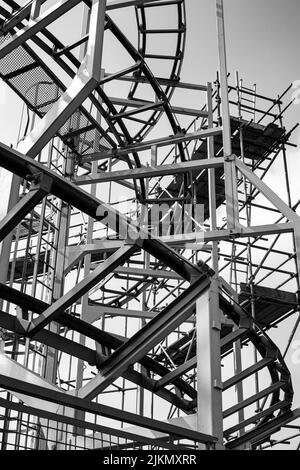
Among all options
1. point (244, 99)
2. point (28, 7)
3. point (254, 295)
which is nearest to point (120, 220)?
point (28, 7)

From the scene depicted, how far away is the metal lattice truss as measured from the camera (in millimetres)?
5137

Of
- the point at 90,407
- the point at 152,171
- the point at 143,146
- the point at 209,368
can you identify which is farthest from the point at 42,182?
the point at 143,146

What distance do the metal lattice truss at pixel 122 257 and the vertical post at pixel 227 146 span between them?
0.02m

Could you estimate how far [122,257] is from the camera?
5.12 m

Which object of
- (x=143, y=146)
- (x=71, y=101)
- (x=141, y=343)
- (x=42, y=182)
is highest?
(x=143, y=146)

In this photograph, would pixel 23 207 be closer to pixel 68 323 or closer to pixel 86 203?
pixel 86 203

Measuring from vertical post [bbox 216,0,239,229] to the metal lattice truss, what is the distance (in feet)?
0.06

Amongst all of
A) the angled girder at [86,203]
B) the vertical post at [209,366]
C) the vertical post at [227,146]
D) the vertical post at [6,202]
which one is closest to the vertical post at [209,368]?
the vertical post at [209,366]

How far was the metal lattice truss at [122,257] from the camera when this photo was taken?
5.14m

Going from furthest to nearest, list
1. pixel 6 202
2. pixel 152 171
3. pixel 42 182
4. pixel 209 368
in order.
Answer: pixel 152 171 → pixel 6 202 → pixel 209 368 → pixel 42 182

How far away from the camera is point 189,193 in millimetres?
12148

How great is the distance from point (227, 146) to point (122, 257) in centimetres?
476
